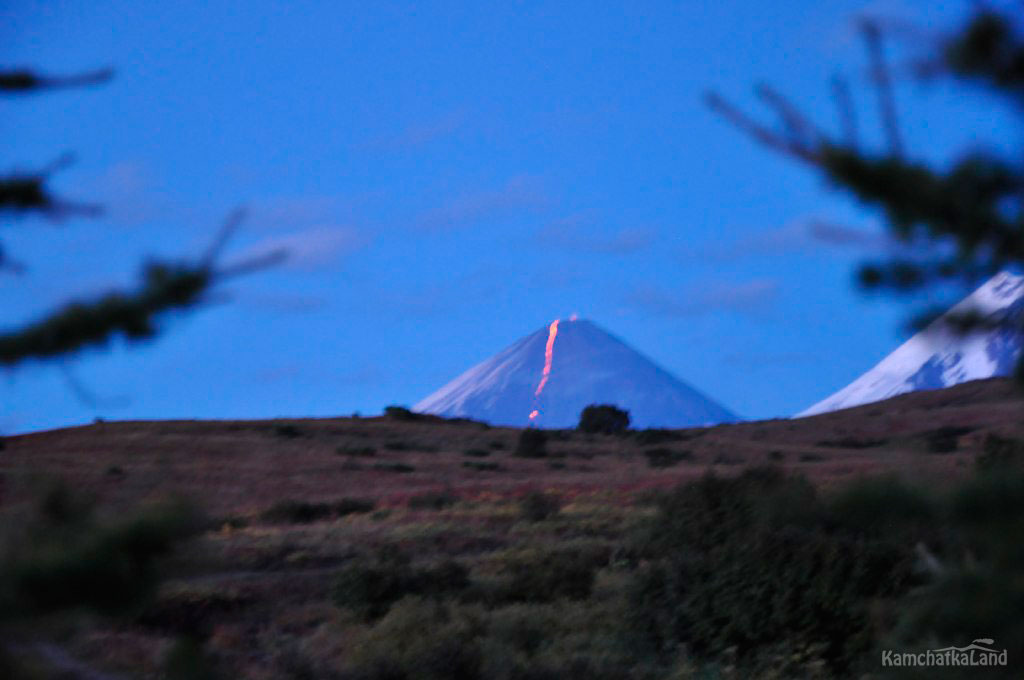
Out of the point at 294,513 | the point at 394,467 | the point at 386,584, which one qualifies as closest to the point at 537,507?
the point at 294,513

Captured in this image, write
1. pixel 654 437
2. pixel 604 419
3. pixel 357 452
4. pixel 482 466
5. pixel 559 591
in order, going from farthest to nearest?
pixel 604 419 → pixel 654 437 → pixel 357 452 → pixel 482 466 → pixel 559 591

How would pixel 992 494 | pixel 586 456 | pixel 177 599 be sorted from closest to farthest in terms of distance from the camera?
pixel 992 494 → pixel 177 599 → pixel 586 456

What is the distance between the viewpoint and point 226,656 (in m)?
13.2

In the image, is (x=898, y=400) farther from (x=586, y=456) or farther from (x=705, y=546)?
(x=705, y=546)

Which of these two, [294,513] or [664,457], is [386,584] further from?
[664,457]

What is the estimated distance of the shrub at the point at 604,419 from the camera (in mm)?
79188

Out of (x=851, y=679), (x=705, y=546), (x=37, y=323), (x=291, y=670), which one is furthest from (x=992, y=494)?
(x=705, y=546)

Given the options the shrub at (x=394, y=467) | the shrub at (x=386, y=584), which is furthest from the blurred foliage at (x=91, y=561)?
the shrub at (x=394, y=467)

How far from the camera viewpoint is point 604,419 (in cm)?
7988

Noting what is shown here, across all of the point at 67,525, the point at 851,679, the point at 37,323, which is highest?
the point at 37,323

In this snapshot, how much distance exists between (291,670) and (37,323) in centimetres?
880

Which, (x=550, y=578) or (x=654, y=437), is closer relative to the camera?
(x=550, y=578)

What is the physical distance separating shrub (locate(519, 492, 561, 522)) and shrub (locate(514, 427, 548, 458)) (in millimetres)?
26705

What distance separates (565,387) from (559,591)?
293ft
